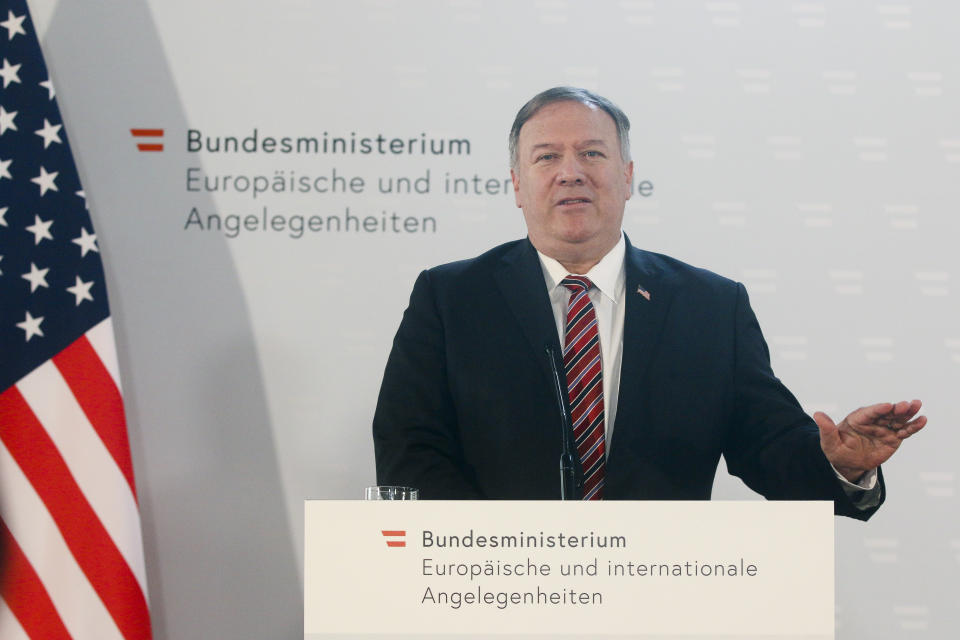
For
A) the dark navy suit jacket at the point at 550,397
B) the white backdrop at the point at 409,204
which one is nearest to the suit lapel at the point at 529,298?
the dark navy suit jacket at the point at 550,397

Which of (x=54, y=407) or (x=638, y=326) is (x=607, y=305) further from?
(x=54, y=407)

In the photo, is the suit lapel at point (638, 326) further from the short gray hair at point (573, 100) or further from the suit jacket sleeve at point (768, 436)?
the short gray hair at point (573, 100)

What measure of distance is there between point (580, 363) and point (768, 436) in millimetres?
597

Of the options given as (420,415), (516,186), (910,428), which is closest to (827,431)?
(910,428)

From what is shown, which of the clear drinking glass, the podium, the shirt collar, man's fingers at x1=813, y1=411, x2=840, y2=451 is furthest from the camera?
the shirt collar

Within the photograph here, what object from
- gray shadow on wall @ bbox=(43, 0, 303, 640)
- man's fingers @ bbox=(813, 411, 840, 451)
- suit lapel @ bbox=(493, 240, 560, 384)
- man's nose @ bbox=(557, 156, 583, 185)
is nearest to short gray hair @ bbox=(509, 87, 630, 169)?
man's nose @ bbox=(557, 156, 583, 185)

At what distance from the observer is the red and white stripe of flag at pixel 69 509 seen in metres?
2.81

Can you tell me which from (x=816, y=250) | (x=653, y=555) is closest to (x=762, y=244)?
(x=816, y=250)

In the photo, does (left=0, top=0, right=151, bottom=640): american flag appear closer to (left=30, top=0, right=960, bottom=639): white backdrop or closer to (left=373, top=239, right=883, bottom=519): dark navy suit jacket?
(left=30, top=0, right=960, bottom=639): white backdrop

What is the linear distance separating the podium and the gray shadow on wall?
5.80ft

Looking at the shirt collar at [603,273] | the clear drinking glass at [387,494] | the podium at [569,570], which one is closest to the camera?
the podium at [569,570]

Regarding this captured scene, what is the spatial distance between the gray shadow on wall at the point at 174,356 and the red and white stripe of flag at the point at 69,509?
11.7 inches

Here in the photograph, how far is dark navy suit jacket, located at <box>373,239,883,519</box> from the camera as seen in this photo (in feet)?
9.87

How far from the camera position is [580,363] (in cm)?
304
